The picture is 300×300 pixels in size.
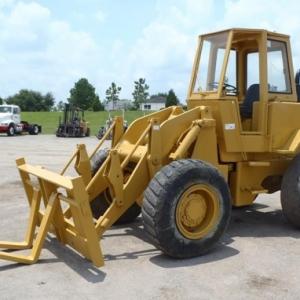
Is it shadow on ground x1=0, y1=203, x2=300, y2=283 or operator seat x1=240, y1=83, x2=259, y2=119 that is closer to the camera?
shadow on ground x1=0, y1=203, x2=300, y2=283

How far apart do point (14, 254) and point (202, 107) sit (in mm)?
2935

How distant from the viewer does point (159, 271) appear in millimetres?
5340

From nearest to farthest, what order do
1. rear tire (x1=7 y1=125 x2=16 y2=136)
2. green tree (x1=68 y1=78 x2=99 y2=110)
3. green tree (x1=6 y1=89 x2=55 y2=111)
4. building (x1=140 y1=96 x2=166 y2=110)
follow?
rear tire (x1=7 y1=125 x2=16 y2=136) → building (x1=140 y1=96 x2=166 y2=110) → green tree (x1=68 y1=78 x2=99 y2=110) → green tree (x1=6 y1=89 x2=55 y2=111)

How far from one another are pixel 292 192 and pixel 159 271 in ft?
8.17

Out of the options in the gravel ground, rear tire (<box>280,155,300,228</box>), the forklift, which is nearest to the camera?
the gravel ground

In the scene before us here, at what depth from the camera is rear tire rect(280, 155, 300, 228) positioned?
22.6 feet

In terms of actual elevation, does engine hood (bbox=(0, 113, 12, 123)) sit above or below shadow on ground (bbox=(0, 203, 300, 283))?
above

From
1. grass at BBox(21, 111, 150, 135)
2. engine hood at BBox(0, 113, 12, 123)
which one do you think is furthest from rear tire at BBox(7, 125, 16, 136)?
grass at BBox(21, 111, 150, 135)

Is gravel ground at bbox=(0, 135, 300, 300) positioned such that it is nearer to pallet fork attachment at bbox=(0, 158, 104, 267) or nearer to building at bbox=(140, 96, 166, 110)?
pallet fork attachment at bbox=(0, 158, 104, 267)

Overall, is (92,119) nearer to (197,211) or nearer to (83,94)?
(197,211)

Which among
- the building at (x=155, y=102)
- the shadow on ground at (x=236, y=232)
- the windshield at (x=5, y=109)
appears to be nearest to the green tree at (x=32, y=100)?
the building at (x=155, y=102)

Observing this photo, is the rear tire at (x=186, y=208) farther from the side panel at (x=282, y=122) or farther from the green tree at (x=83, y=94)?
the green tree at (x=83, y=94)

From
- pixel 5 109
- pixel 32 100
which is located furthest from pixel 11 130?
pixel 32 100

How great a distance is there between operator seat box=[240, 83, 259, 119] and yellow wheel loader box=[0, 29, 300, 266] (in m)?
0.01
